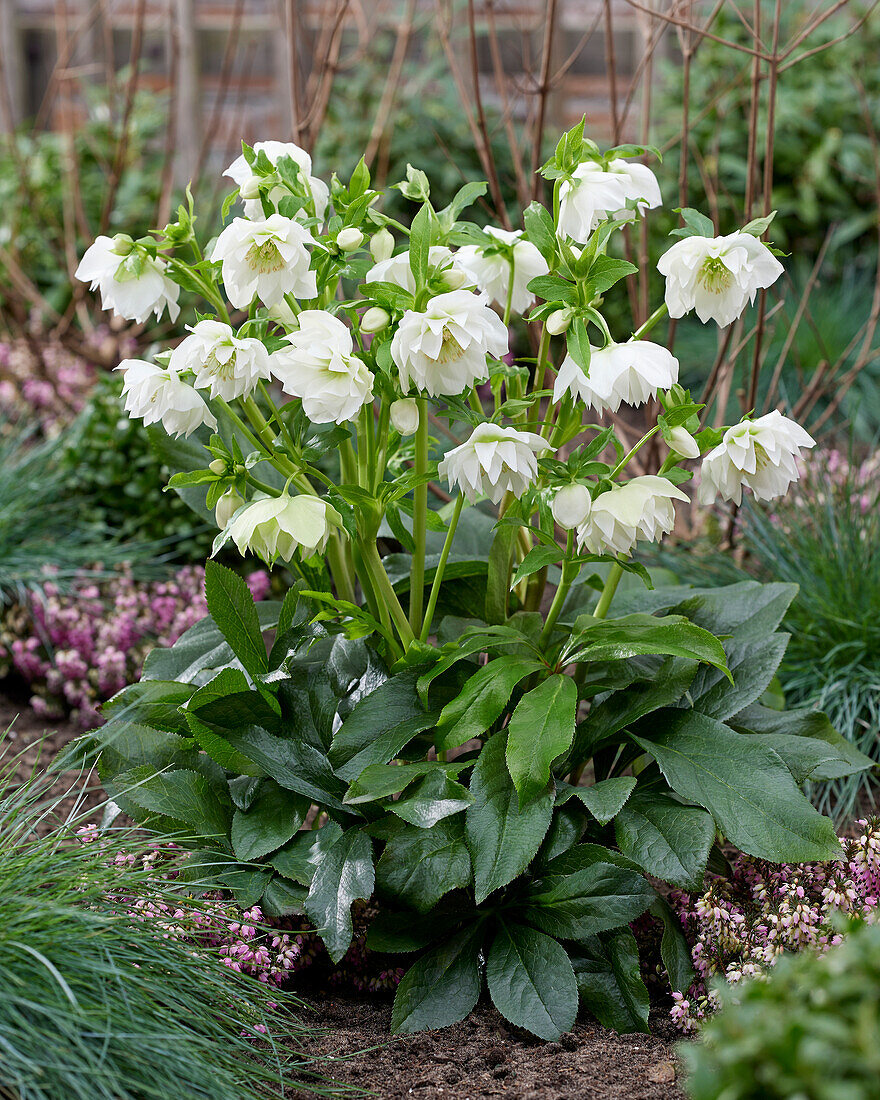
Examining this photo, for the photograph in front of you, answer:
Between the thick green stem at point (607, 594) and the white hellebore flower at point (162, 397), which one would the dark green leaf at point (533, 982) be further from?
the white hellebore flower at point (162, 397)

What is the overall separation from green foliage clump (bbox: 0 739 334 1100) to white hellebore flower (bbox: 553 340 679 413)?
0.73 m

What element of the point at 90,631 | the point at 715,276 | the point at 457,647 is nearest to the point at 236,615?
the point at 457,647

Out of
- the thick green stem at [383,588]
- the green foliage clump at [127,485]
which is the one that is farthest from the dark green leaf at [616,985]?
the green foliage clump at [127,485]

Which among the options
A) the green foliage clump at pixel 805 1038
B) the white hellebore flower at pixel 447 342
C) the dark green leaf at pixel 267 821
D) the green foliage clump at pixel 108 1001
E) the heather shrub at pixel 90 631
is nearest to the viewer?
the green foliage clump at pixel 805 1038

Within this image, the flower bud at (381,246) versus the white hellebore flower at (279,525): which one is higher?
the flower bud at (381,246)

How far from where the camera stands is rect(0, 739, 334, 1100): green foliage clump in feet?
3.05

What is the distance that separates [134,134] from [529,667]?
12.2ft

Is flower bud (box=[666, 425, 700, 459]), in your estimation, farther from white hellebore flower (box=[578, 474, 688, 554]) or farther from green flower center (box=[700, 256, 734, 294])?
green flower center (box=[700, 256, 734, 294])

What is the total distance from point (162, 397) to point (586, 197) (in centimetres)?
54

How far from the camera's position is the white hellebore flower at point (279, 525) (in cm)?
109

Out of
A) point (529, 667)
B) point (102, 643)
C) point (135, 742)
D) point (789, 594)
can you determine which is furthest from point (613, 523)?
point (102, 643)

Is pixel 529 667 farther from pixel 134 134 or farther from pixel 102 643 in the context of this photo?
pixel 134 134

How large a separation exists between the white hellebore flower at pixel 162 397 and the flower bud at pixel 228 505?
0.10 m

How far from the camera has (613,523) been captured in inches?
44.3
